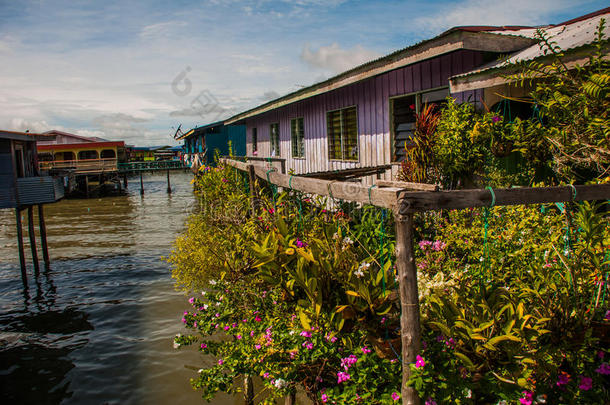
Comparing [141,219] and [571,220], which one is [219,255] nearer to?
[571,220]

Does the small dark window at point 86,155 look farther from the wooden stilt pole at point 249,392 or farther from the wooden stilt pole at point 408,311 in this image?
the wooden stilt pole at point 408,311

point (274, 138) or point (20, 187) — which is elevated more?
point (274, 138)

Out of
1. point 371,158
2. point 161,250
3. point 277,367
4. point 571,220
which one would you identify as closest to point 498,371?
point 277,367

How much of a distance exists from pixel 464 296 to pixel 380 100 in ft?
22.8

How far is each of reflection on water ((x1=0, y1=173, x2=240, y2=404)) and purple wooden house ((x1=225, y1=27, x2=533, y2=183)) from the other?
5.44 m

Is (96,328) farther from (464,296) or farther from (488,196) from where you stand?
(488,196)

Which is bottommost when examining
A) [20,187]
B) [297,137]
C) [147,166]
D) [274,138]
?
[20,187]

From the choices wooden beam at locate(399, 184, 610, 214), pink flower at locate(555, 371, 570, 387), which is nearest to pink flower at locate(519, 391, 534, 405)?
pink flower at locate(555, 371, 570, 387)

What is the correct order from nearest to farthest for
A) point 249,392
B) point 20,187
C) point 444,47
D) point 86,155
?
point 249,392 → point 444,47 → point 20,187 → point 86,155

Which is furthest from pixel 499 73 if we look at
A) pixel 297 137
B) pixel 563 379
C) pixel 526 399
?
pixel 297 137

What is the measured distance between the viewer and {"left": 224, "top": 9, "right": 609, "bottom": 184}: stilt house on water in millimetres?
5832

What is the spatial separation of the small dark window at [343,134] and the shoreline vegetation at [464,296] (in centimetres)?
436

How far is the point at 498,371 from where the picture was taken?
106 inches

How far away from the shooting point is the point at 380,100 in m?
9.12
